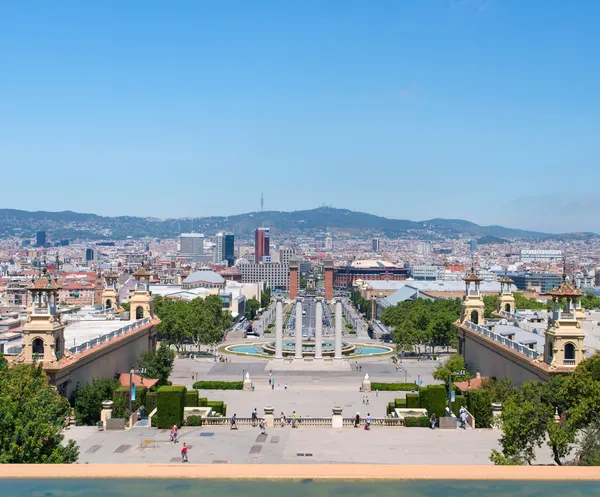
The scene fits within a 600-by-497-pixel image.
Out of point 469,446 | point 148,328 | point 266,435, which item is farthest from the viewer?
point 148,328

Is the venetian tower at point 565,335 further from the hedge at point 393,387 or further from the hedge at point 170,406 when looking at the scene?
the hedge at point 393,387

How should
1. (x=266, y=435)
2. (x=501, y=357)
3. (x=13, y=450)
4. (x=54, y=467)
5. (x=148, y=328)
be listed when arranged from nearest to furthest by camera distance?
(x=54, y=467)
(x=13, y=450)
(x=266, y=435)
(x=501, y=357)
(x=148, y=328)

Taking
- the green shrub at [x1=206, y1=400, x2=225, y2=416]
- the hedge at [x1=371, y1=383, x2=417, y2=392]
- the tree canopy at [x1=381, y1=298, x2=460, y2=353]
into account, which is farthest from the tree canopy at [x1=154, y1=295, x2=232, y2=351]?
the green shrub at [x1=206, y1=400, x2=225, y2=416]

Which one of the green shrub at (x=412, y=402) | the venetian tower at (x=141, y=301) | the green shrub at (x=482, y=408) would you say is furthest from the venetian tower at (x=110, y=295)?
the green shrub at (x=482, y=408)

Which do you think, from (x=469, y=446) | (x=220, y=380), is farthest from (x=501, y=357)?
(x=220, y=380)

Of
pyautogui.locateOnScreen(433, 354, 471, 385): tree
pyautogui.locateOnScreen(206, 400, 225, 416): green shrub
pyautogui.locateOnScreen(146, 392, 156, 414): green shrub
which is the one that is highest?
pyautogui.locateOnScreen(146, 392, 156, 414): green shrub

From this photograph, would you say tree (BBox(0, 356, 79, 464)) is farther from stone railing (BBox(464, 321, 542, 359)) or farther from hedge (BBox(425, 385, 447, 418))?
stone railing (BBox(464, 321, 542, 359))

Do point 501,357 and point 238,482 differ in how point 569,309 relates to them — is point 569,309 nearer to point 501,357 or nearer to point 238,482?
point 501,357
